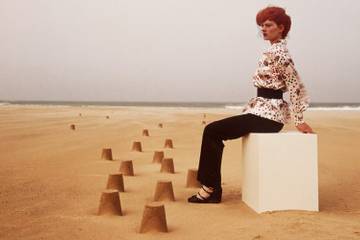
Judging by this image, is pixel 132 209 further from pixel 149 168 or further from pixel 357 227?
pixel 149 168

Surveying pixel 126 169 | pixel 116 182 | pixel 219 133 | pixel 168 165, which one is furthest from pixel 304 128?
pixel 126 169

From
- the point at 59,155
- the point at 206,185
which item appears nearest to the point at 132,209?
the point at 206,185

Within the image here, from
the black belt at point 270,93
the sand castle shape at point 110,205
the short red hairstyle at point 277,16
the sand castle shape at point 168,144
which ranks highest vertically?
the short red hairstyle at point 277,16

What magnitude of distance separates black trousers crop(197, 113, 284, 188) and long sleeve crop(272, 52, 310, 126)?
0.22 meters

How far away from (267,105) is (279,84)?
0.24 m

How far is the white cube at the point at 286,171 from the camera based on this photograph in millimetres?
4129

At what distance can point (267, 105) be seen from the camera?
4453 millimetres

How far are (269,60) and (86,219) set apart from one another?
2296mm

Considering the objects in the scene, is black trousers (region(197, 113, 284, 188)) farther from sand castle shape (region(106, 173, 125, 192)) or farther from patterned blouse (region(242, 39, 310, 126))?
sand castle shape (region(106, 173, 125, 192))

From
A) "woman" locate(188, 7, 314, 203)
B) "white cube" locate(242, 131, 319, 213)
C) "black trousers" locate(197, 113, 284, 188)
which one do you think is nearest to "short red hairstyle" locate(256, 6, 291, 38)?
"woman" locate(188, 7, 314, 203)

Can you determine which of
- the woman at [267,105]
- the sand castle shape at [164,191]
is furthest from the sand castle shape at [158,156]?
the woman at [267,105]

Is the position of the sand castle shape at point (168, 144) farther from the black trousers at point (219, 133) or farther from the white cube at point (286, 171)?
the white cube at point (286, 171)

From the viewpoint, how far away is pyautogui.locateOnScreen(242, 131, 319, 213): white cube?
4.13 metres

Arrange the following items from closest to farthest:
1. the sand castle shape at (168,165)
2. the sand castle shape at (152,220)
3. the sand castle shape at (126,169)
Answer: the sand castle shape at (152,220), the sand castle shape at (126,169), the sand castle shape at (168,165)
